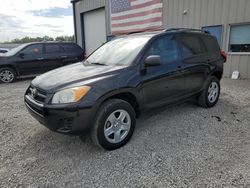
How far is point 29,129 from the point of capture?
374cm

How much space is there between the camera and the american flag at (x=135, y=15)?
432 inches

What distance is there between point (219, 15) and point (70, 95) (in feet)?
27.1

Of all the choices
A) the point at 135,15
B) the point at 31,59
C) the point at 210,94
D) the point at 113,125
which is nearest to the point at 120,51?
the point at 113,125

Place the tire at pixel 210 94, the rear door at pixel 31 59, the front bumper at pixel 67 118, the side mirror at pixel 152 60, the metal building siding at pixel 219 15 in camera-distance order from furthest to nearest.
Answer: the rear door at pixel 31 59, the metal building siding at pixel 219 15, the tire at pixel 210 94, the side mirror at pixel 152 60, the front bumper at pixel 67 118

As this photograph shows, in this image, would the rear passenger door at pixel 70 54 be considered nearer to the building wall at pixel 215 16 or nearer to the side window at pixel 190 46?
the building wall at pixel 215 16

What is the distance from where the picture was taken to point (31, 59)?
8.55m

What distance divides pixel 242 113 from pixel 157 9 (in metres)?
8.12

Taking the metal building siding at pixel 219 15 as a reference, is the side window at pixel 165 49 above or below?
below

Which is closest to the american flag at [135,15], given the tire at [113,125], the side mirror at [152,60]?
the side mirror at [152,60]

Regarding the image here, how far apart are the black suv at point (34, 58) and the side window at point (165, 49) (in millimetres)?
6659

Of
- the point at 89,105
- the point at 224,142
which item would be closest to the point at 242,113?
the point at 224,142

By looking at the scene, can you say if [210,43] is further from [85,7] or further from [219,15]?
[85,7]

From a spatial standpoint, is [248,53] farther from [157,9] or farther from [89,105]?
[89,105]

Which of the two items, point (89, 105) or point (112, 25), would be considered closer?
point (89, 105)
